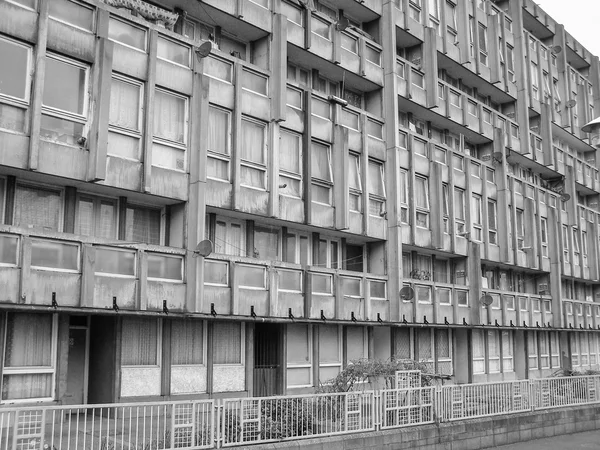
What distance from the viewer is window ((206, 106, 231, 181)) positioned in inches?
741

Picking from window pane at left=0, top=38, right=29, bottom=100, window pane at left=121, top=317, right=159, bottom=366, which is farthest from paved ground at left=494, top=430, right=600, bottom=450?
window pane at left=0, top=38, right=29, bottom=100

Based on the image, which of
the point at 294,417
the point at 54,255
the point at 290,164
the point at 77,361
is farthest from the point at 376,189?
the point at 54,255

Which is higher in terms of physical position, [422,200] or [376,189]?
[422,200]

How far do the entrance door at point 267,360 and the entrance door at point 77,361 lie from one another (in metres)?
5.16

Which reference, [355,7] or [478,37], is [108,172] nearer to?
[355,7]

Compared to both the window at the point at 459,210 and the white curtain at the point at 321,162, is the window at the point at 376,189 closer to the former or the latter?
the white curtain at the point at 321,162

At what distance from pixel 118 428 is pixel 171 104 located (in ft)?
31.5

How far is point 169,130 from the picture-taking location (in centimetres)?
1795

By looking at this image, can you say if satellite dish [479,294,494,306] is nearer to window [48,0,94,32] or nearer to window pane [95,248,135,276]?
window pane [95,248,135,276]

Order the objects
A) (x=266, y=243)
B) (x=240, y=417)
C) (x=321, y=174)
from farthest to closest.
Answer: (x=321, y=174)
(x=266, y=243)
(x=240, y=417)

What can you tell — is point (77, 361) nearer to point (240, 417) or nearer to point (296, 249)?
point (240, 417)

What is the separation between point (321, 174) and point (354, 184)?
154 cm

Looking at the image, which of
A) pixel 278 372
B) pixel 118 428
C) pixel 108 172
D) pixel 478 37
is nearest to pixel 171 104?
pixel 108 172

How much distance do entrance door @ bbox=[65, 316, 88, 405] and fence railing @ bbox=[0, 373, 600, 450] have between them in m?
5.65
